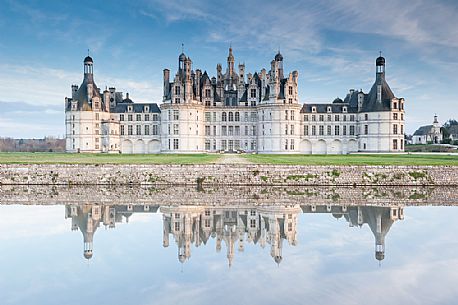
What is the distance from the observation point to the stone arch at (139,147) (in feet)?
206

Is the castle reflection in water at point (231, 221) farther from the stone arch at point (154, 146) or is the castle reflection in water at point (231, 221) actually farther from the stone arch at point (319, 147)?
the stone arch at point (319, 147)

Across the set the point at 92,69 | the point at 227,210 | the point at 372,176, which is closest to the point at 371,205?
the point at 227,210

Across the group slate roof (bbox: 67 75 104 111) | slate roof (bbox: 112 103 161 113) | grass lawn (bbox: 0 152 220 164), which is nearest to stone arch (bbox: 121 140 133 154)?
slate roof (bbox: 112 103 161 113)

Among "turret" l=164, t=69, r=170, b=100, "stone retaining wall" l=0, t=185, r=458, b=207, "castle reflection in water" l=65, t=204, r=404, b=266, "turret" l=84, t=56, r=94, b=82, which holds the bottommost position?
"castle reflection in water" l=65, t=204, r=404, b=266

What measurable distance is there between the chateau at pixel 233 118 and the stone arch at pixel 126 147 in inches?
5.5

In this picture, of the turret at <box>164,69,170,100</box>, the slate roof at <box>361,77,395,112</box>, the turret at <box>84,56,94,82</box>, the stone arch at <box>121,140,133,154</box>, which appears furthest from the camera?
the stone arch at <box>121,140,133,154</box>

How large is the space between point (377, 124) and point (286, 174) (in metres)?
34.5

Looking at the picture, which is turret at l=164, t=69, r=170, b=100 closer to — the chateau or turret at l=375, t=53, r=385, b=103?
the chateau

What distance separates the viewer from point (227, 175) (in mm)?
28969

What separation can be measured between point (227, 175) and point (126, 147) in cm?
3743

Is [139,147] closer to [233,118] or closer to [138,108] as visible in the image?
[138,108]

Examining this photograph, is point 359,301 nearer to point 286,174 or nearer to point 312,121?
point 286,174

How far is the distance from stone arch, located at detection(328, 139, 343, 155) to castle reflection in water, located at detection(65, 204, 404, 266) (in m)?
43.9

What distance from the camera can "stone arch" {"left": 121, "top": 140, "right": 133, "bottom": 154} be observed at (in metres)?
63.3
